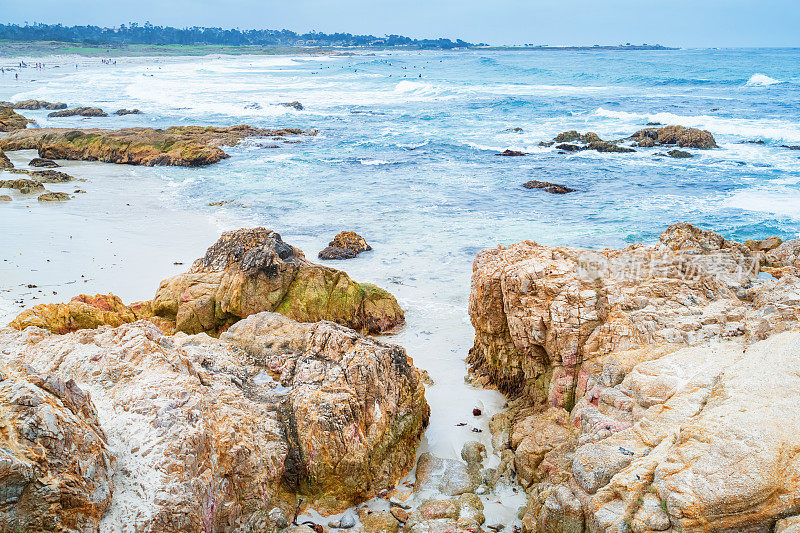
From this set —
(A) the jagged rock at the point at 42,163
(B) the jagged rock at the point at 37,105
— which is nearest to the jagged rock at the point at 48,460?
(A) the jagged rock at the point at 42,163

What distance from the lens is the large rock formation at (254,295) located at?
10719mm

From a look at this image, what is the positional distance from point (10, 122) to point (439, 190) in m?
27.8

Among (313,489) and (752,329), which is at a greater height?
(752,329)

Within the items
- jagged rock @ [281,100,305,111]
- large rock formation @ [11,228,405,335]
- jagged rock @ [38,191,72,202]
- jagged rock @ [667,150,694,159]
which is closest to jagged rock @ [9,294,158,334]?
large rock formation @ [11,228,405,335]

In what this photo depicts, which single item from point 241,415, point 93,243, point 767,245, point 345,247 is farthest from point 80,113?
point 767,245

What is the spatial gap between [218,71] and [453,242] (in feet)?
284

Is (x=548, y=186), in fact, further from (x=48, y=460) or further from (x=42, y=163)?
(x=48, y=460)

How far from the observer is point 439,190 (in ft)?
81.3

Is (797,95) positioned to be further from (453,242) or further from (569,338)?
(569,338)

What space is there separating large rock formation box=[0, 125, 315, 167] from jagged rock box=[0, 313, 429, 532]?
2309 centimetres

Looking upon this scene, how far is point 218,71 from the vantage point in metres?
93.3

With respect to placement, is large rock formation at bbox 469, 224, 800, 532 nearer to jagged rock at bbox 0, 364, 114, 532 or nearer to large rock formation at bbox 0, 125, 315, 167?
jagged rock at bbox 0, 364, 114, 532

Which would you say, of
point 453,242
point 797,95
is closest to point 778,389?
point 453,242

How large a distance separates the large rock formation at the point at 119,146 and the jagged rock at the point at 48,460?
25.6m
